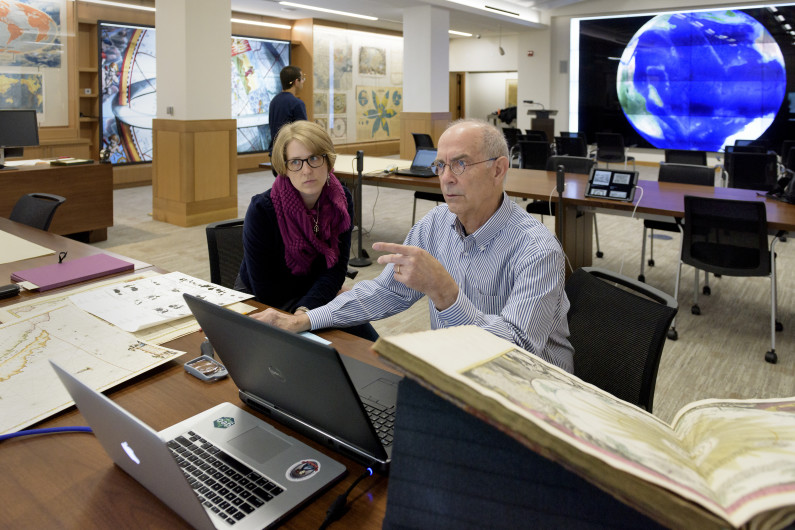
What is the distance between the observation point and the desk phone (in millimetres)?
4058

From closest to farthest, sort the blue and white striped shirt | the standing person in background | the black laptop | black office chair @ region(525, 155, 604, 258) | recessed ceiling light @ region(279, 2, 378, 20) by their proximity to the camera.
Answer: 1. the blue and white striped shirt
2. black office chair @ region(525, 155, 604, 258)
3. the black laptop
4. the standing person in background
5. recessed ceiling light @ region(279, 2, 378, 20)

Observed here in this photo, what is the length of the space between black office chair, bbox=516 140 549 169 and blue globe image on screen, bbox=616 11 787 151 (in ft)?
22.9

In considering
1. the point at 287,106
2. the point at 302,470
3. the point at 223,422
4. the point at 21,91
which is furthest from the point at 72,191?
the point at 302,470

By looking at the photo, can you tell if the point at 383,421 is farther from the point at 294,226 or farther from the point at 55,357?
the point at 294,226

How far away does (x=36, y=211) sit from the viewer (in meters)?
3.17

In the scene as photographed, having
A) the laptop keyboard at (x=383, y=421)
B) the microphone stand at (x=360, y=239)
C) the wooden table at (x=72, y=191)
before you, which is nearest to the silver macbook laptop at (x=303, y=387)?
the laptop keyboard at (x=383, y=421)

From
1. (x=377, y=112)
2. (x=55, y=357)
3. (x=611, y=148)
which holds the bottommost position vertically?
(x=55, y=357)

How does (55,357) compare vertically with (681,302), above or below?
above

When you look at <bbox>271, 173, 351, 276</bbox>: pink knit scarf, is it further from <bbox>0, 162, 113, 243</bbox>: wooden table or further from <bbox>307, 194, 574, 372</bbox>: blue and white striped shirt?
<bbox>0, 162, 113, 243</bbox>: wooden table

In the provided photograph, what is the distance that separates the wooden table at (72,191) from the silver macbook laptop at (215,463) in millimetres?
5087

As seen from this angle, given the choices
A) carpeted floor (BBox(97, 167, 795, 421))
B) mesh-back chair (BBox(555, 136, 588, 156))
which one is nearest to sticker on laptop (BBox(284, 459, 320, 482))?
carpeted floor (BBox(97, 167, 795, 421))

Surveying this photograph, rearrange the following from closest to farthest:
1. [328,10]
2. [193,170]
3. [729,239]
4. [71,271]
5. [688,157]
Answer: [71,271] → [729,239] → [688,157] → [193,170] → [328,10]

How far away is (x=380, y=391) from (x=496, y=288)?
57 cm

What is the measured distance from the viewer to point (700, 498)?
469 millimetres
